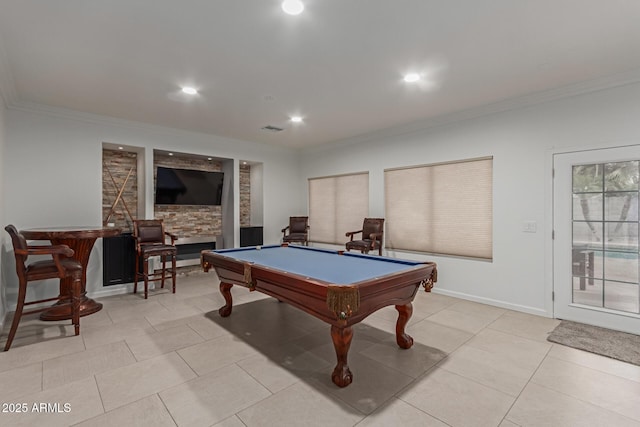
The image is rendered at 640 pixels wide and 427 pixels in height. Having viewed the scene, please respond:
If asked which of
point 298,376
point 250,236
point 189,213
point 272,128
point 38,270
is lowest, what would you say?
point 298,376

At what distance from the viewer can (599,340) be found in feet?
9.77

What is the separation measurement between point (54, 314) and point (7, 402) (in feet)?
6.21

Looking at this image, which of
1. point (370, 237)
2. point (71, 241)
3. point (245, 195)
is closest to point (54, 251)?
point (71, 241)

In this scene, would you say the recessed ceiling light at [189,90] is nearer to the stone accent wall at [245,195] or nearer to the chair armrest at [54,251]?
the chair armrest at [54,251]

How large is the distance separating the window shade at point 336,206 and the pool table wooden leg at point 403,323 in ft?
10.3

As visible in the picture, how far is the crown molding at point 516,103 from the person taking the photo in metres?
3.21

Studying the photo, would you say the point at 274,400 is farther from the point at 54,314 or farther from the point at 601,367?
the point at 54,314

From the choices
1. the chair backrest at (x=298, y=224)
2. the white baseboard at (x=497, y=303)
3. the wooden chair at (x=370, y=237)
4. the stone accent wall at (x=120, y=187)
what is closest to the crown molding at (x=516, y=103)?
the wooden chair at (x=370, y=237)

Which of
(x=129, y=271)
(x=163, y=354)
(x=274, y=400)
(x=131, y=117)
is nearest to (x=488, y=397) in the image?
(x=274, y=400)

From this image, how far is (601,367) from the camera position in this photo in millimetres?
2482

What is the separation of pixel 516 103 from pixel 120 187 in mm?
6215

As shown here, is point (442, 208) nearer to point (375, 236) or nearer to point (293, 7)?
point (375, 236)

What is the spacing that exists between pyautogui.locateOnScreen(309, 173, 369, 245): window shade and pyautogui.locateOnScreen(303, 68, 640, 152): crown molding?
0.98 m

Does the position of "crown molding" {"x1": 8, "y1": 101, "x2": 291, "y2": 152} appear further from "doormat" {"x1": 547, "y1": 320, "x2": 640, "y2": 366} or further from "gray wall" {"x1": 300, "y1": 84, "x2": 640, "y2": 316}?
"doormat" {"x1": 547, "y1": 320, "x2": 640, "y2": 366}
